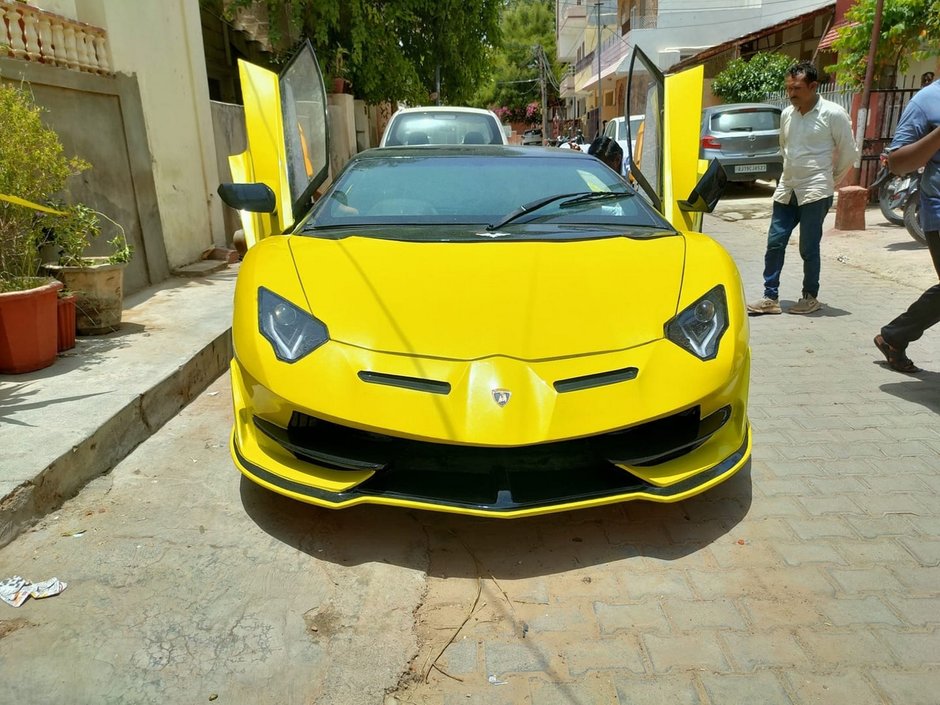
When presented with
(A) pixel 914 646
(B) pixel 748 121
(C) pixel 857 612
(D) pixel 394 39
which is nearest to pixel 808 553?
(C) pixel 857 612

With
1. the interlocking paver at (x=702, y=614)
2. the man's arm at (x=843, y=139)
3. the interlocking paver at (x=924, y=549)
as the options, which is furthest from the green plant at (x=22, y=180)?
the man's arm at (x=843, y=139)

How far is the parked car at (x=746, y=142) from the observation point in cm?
1159

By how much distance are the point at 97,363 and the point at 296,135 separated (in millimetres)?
1744

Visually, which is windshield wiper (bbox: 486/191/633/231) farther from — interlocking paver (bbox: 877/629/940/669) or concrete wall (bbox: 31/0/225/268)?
concrete wall (bbox: 31/0/225/268)

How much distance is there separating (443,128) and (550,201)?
5.69m

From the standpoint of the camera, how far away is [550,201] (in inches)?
134

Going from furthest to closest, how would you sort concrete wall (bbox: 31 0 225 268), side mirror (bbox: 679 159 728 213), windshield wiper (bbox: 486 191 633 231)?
concrete wall (bbox: 31 0 225 268), side mirror (bbox: 679 159 728 213), windshield wiper (bbox: 486 191 633 231)

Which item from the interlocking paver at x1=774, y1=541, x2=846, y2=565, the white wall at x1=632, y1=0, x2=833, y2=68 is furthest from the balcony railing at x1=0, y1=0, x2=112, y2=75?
the white wall at x1=632, y1=0, x2=833, y2=68

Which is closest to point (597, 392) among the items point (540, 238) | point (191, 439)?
point (540, 238)

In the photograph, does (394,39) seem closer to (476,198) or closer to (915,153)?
(476,198)

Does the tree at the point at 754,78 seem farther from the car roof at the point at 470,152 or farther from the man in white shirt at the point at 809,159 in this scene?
the car roof at the point at 470,152

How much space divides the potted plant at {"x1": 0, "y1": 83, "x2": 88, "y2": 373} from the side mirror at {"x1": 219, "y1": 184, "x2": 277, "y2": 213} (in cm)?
100

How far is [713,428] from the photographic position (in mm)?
2588

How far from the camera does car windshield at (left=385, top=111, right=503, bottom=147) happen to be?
8.55 m
